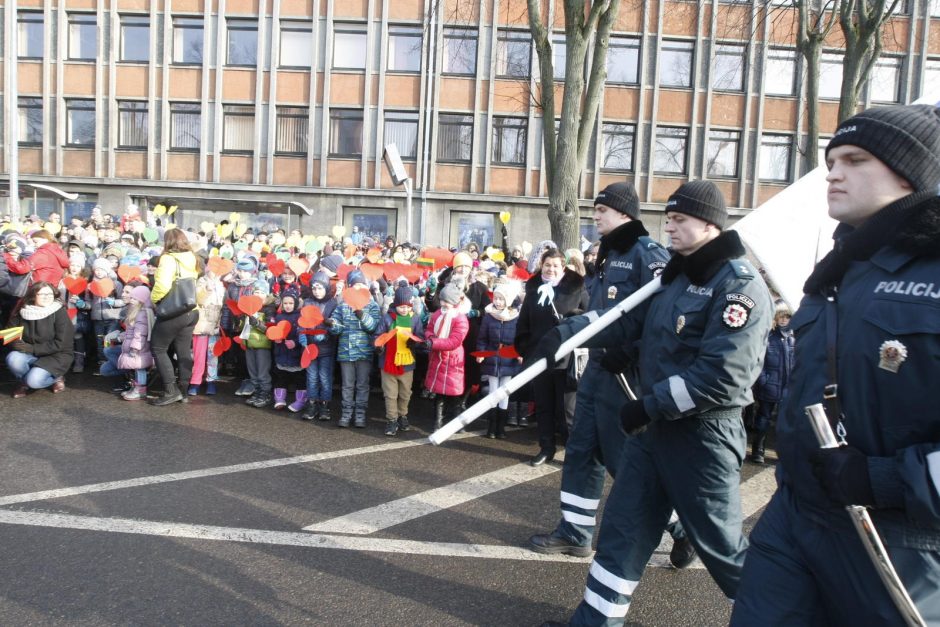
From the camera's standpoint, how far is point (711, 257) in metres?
3.09

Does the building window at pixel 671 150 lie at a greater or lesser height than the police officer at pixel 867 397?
greater

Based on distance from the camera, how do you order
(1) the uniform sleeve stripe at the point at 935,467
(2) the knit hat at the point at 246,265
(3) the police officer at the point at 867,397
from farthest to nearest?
(2) the knit hat at the point at 246,265 < (3) the police officer at the point at 867,397 < (1) the uniform sleeve stripe at the point at 935,467

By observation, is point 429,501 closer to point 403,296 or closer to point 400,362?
point 400,362

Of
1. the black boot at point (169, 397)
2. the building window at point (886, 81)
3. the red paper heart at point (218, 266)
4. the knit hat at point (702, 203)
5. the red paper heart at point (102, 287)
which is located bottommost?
the black boot at point (169, 397)

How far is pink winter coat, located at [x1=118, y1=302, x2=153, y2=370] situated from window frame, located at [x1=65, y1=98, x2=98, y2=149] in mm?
21695

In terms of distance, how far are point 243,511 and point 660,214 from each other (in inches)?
932

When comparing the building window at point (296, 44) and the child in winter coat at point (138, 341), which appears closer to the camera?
the child in winter coat at point (138, 341)

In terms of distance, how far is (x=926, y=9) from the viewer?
1013 inches

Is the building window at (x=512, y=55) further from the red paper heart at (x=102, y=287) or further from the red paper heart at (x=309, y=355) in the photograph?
the red paper heart at (x=309, y=355)

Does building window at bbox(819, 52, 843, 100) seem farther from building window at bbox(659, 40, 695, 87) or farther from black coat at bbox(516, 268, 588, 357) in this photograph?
black coat at bbox(516, 268, 588, 357)

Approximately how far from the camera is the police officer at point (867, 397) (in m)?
1.71

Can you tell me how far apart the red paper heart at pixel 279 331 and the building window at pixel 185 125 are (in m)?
21.0

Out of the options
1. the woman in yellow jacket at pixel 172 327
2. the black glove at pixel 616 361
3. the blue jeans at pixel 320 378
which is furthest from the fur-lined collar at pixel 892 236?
the woman in yellow jacket at pixel 172 327

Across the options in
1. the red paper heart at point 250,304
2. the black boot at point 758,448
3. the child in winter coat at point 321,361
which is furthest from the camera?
the red paper heart at point 250,304
